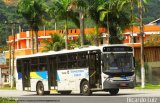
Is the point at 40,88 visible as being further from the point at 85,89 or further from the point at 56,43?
the point at 56,43

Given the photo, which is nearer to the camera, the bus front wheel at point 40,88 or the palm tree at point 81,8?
the bus front wheel at point 40,88

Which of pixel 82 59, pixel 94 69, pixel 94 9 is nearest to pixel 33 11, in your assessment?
pixel 94 9

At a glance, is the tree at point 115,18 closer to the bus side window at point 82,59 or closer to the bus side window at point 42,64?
the bus side window at point 42,64

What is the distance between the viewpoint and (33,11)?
224 ft

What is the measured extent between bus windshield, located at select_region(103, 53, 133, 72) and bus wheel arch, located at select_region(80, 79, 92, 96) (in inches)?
78.8

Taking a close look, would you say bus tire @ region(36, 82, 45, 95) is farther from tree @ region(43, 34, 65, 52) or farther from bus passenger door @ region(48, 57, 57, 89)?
tree @ region(43, 34, 65, 52)

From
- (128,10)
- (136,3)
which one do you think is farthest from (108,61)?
(128,10)

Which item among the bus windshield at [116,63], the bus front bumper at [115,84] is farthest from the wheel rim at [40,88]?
the bus windshield at [116,63]

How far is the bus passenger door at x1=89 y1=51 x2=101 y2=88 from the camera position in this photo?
32.6 m

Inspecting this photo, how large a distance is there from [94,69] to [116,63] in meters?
1.58

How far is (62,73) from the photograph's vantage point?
36594mm

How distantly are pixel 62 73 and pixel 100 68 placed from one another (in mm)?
4907

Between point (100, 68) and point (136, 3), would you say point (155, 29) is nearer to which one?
Answer: point (136, 3)

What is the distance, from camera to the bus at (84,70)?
3234 centimetres
